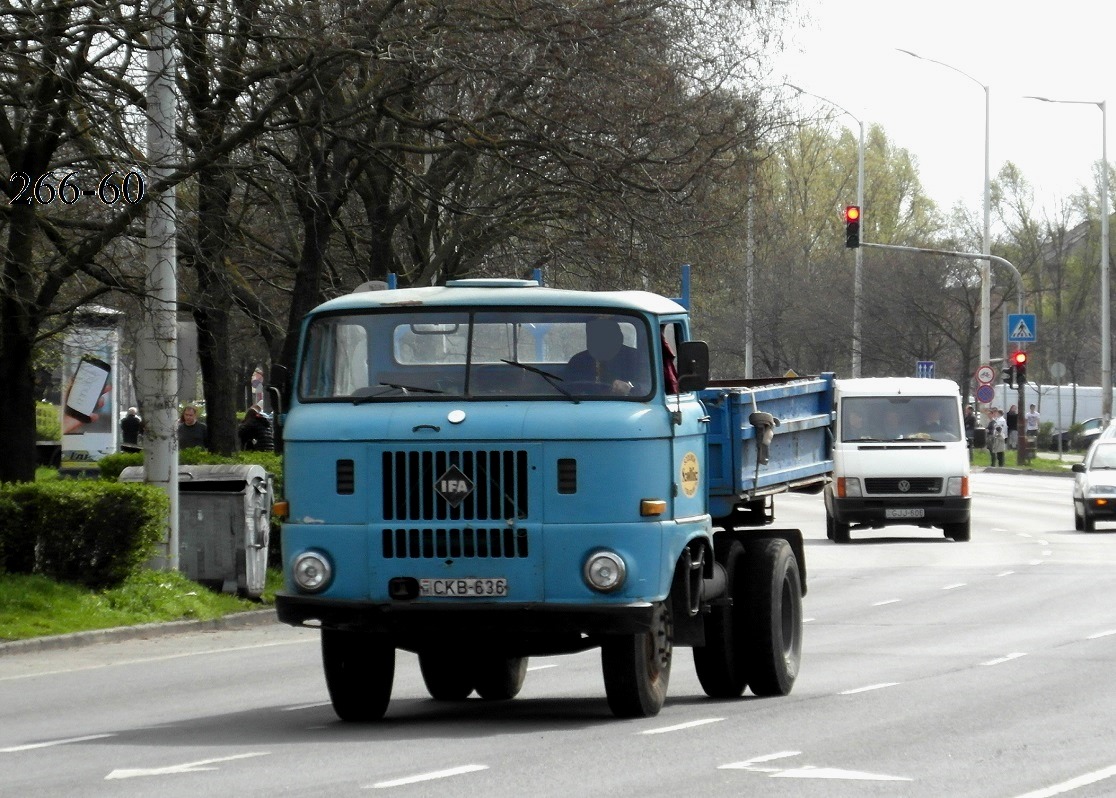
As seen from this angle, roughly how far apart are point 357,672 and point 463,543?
Result: 1266 mm

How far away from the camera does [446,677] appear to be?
40.9ft

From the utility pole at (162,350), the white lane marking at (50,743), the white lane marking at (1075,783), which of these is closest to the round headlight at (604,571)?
the white lane marking at (1075,783)

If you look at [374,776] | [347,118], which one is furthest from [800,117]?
[374,776]

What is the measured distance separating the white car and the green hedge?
17859 mm

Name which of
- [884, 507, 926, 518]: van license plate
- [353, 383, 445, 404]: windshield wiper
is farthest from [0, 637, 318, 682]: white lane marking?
[884, 507, 926, 518]: van license plate

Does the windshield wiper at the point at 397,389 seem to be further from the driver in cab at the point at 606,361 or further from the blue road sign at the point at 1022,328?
the blue road sign at the point at 1022,328

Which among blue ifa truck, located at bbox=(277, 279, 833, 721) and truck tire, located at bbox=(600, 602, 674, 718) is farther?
truck tire, located at bbox=(600, 602, 674, 718)

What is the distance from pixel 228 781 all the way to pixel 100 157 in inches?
366

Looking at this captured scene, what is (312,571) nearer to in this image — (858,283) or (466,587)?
(466,587)

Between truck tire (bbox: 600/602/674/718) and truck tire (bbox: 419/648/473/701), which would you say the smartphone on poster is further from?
truck tire (bbox: 600/602/674/718)

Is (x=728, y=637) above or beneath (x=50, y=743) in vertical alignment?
above

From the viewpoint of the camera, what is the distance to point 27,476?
2014 centimetres

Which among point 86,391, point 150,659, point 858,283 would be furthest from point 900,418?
point 858,283

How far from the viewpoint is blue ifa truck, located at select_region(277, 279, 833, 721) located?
10.2 meters
